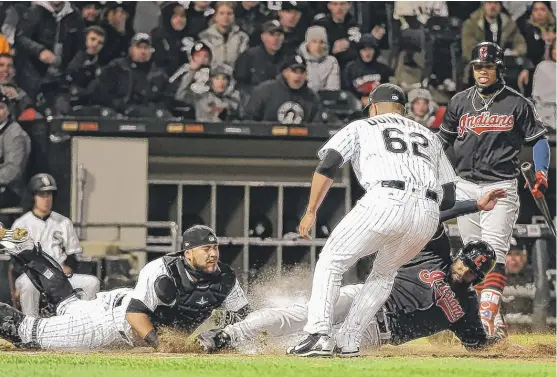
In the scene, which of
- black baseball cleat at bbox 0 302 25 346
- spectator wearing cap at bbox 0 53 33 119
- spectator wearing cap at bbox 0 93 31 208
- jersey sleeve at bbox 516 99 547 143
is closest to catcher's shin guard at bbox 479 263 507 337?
jersey sleeve at bbox 516 99 547 143

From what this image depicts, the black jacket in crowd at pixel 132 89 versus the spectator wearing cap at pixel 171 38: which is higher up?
the spectator wearing cap at pixel 171 38

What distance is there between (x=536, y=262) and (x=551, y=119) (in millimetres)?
1462

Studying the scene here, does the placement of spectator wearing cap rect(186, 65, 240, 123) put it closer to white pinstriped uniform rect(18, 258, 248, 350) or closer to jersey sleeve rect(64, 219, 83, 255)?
jersey sleeve rect(64, 219, 83, 255)

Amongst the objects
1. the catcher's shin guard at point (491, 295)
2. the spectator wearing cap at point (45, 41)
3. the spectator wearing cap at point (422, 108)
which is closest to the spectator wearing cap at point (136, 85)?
the spectator wearing cap at point (45, 41)

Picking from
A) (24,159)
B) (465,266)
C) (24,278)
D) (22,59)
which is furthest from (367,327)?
(22,59)

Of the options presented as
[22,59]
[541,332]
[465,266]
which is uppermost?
[22,59]

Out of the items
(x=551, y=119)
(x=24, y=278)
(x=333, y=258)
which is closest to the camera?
(x=333, y=258)

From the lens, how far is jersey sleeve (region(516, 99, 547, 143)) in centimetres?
800

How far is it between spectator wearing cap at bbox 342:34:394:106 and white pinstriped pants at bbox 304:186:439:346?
13.6 feet

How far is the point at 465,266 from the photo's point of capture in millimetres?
7180

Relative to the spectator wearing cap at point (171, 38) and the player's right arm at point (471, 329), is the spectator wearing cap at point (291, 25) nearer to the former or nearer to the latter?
the spectator wearing cap at point (171, 38)

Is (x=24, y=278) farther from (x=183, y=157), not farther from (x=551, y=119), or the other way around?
(x=551, y=119)

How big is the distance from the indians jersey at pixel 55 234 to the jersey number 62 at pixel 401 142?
3.19 meters

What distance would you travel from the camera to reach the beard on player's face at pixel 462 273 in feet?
23.5
